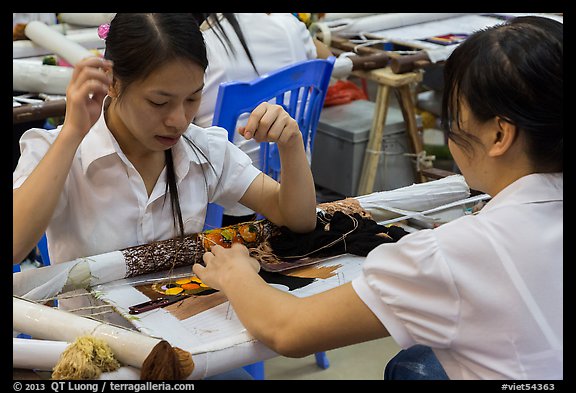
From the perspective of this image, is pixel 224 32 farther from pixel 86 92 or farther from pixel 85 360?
pixel 85 360

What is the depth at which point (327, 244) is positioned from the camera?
135 cm

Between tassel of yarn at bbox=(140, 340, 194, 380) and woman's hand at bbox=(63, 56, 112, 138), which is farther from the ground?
woman's hand at bbox=(63, 56, 112, 138)

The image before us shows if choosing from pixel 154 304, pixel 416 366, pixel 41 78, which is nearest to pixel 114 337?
pixel 154 304

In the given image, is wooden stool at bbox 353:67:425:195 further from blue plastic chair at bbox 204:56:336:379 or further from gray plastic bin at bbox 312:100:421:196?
blue plastic chair at bbox 204:56:336:379

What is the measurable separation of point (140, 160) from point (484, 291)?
27.8 inches

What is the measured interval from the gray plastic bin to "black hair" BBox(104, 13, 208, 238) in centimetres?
175

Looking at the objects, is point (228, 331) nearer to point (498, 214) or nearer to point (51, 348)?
point (51, 348)

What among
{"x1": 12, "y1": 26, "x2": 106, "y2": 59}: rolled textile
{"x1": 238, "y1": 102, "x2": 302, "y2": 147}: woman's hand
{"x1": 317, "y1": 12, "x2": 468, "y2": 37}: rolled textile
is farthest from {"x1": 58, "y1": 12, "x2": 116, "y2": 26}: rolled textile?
{"x1": 238, "y1": 102, "x2": 302, "y2": 147}: woman's hand

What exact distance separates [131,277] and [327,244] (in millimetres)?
345

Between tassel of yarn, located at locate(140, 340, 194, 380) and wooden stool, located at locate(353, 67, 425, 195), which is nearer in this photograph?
tassel of yarn, located at locate(140, 340, 194, 380)

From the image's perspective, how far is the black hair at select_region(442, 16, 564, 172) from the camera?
0.93 metres

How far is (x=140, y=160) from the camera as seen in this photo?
1378 millimetres

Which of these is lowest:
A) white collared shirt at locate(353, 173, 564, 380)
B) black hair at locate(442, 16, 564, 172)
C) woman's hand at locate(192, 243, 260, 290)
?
woman's hand at locate(192, 243, 260, 290)
